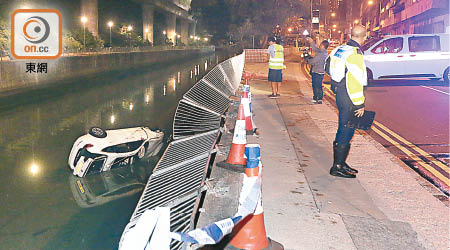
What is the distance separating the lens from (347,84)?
688cm

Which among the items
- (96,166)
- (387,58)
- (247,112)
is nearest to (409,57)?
(387,58)

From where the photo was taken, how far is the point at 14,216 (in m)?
6.32

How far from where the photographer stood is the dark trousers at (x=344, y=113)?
6.93 m

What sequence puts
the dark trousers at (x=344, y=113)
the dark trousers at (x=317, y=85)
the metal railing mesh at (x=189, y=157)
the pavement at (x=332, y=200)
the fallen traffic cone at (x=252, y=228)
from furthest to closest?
the dark trousers at (x=317, y=85), the dark trousers at (x=344, y=113), the metal railing mesh at (x=189, y=157), the pavement at (x=332, y=200), the fallen traffic cone at (x=252, y=228)

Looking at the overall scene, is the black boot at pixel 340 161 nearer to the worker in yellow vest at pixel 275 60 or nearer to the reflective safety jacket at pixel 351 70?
the reflective safety jacket at pixel 351 70

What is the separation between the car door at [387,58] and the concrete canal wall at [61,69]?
1400cm

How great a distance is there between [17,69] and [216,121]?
494 inches

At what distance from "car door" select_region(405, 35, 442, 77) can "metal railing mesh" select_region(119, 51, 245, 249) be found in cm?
921

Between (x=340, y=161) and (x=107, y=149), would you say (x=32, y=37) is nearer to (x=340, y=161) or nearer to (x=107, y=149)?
(x=107, y=149)

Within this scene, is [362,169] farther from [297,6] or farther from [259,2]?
[297,6]

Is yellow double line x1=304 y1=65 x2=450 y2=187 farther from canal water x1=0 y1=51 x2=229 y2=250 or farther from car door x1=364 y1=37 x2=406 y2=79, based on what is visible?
car door x1=364 y1=37 x2=406 y2=79

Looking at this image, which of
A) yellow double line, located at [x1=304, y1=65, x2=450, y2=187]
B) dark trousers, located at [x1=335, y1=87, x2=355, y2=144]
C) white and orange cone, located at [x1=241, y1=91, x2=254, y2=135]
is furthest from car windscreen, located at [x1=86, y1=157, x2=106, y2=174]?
yellow double line, located at [x1=304, y1=65, x2=450, y2=187]

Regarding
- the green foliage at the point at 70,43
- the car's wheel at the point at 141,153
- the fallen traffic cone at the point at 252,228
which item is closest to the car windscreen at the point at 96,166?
the car's wheel at the point at 141,153

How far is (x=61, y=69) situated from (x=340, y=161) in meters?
19.8
